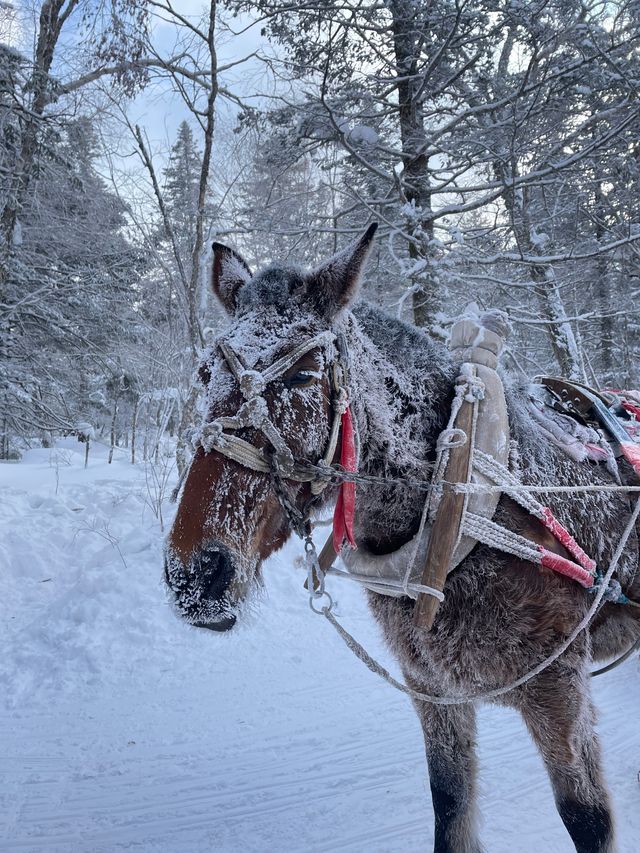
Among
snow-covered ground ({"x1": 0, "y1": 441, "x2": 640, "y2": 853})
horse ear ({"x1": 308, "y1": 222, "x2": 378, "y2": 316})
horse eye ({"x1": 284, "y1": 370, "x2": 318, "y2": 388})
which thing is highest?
horse ear ({"x1": 308, "y1": 222, "x2": 378, "y2": 316})

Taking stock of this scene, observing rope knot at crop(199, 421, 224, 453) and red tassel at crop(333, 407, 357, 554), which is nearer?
rope knot at crop(199, 421, 224, 453)

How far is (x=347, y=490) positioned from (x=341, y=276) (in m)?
0.73

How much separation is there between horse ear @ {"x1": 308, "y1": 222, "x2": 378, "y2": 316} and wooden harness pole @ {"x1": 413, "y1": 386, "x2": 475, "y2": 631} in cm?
71

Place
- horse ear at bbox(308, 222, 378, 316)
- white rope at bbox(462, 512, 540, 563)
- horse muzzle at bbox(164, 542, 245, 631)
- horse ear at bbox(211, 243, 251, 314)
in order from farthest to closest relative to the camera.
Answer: horse ear at bbox(211, 243, 251, 314), white rope at bbox(462, 512, 540, 563), horse ear at bbox(308, 222, 378, 316), horse muzzle at bbox(164, 542, 245, 631)

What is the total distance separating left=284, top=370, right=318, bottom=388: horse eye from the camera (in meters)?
1.58

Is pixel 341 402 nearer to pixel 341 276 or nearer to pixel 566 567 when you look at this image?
pixel 341 276

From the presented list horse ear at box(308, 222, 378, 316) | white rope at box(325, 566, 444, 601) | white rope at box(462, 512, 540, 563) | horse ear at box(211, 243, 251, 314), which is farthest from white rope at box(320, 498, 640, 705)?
horse ear at box(211, 243, 251, 314)

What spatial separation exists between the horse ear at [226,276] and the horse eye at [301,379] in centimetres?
56

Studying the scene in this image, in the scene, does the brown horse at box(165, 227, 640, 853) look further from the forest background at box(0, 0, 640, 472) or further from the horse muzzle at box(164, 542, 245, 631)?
the forest background at box(0, 0, 640, 472)

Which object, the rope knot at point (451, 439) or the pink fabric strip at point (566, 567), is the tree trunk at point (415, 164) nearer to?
the rope knot at point (451, 439)

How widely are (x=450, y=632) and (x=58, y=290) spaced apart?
9.09 metres

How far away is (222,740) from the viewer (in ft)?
12.0

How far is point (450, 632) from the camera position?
1.87 metres

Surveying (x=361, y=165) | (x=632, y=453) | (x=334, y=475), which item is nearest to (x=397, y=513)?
(x=334, y=475)
